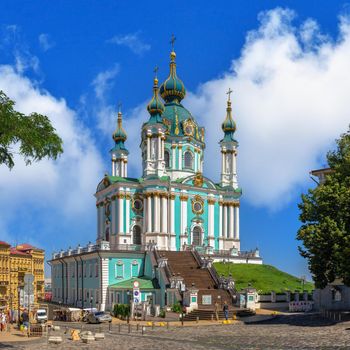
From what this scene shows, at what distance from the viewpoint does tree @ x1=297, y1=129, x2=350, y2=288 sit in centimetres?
3819

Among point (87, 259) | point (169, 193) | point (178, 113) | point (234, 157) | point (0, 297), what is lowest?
point (0, 297)

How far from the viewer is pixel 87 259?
64125 millimetres

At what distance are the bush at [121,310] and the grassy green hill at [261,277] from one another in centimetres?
1170

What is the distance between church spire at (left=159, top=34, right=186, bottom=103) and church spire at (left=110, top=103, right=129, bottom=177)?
260 inches

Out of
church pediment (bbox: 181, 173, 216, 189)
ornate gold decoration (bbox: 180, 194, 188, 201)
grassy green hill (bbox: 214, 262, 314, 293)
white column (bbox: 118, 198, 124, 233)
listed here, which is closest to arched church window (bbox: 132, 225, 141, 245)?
white column (bbox: 118, 198, 124, 233)

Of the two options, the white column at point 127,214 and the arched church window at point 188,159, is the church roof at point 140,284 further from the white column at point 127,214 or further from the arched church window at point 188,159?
the arched church window at point 188,159

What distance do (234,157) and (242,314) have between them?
33064mm

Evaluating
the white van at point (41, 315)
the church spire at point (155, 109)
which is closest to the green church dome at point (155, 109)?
the church spire at point (155, 109)

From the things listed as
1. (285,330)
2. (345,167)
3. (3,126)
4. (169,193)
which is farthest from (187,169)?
(3,126)

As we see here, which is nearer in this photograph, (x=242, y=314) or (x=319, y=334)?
(x=319, y=334)

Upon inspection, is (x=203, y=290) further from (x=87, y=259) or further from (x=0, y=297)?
(x=0, y=297)

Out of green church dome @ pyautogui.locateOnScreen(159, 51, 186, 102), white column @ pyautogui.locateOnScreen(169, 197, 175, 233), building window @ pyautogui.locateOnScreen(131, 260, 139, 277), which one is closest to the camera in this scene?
building window @ pyautogui.locateOnScreen(131, 260, 139, 277)

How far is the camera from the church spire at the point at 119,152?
79.4 meters

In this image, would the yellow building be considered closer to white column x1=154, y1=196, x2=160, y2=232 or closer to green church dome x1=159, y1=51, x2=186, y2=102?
white column x1=154, y1=196, x2=160, y2=232
